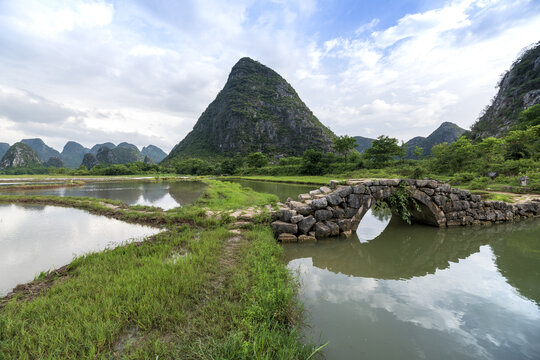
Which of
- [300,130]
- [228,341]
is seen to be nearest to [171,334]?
[228,341]

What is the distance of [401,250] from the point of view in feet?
22.1

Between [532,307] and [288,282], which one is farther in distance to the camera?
[288,282]

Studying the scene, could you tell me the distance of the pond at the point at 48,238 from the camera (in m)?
5.13

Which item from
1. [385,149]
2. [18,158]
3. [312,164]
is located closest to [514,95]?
[385,149]

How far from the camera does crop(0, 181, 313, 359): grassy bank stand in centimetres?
234

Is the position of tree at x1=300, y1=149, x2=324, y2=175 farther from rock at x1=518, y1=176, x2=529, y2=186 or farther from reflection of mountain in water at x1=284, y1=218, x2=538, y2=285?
reflection of mountain in water at x1=284, y1=218, x2=538, y2=285

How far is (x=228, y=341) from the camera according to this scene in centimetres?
235

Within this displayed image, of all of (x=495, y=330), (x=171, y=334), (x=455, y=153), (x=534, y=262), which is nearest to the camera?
(x=171, y=334)

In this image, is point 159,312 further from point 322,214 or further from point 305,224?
point 322,214

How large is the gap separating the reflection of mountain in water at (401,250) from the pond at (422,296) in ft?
0.11

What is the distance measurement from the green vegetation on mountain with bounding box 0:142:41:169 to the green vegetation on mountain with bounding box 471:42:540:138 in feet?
630

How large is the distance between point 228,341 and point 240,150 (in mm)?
115519

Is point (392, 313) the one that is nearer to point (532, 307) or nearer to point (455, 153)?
point (532, 307)

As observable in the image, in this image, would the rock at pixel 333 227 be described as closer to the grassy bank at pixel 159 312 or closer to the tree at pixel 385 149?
the grassy bank at pixel 159 312
